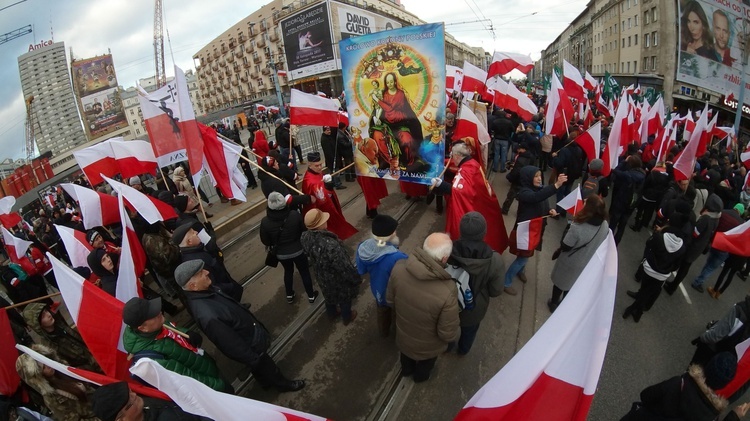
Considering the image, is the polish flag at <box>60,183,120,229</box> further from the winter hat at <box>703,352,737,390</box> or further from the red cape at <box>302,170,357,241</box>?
the winter hat at <box>703,352,737,390</box>

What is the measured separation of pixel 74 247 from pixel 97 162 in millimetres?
2617

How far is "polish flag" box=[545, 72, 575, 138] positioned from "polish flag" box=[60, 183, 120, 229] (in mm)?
9257

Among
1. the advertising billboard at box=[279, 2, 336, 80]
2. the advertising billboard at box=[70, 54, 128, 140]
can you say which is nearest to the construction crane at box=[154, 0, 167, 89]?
the advertising billboard at box=[70, 54, 128, 140]

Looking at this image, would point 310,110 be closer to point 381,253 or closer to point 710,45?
point 381,253

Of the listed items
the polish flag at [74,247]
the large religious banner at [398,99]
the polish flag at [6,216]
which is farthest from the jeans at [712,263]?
the polish flag at [6,216]

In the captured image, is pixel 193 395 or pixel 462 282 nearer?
pixel 193 395

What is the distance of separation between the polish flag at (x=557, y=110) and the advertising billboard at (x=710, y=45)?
54.2ft

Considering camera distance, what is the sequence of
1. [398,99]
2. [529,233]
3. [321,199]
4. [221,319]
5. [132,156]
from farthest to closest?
[132,156]
[321,199]
[398,99]
[529,233]
[221,319]

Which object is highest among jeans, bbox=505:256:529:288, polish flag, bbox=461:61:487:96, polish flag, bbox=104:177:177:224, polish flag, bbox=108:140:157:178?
polish flag, bbox=461:61:487:96

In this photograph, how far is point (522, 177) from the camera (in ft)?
16.5

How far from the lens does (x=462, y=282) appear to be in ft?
10.5

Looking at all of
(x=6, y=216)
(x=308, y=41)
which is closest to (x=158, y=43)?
(x=308, y=41)

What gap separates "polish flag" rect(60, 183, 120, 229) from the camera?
4691 mm

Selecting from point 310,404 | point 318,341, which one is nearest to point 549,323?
point 310,404
